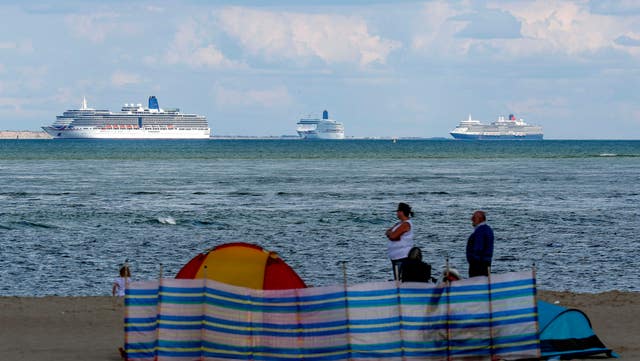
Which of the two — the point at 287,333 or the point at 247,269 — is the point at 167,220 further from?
the point at 287,333

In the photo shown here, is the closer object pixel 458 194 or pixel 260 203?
pixel 260 203

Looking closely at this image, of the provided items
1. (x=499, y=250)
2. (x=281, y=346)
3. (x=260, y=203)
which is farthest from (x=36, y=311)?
(x=260, y=203)

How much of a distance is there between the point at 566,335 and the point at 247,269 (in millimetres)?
4046

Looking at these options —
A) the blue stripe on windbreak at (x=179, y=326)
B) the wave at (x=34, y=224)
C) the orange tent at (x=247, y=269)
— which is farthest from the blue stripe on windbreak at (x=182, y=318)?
the wave at (x=34, y=224)

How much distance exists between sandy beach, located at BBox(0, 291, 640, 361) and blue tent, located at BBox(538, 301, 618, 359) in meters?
0.46

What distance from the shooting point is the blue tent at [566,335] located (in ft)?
45.8

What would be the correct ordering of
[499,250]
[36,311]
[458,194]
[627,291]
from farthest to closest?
[458,194]
[499,250]
[627,291]
[36,311]

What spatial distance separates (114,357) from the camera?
562 inches

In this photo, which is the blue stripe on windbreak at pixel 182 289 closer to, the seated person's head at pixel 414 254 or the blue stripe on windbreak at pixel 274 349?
the blue stripe on windbreak at pixel 274 349

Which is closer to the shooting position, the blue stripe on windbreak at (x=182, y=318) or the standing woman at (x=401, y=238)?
the blue stripe on windbreak at (x=182, y=318)

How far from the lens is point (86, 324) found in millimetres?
17125

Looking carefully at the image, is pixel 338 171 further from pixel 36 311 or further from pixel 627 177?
pixel 36 311

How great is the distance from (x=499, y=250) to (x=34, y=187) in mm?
36286

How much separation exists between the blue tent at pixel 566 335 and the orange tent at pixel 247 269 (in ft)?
10.3
